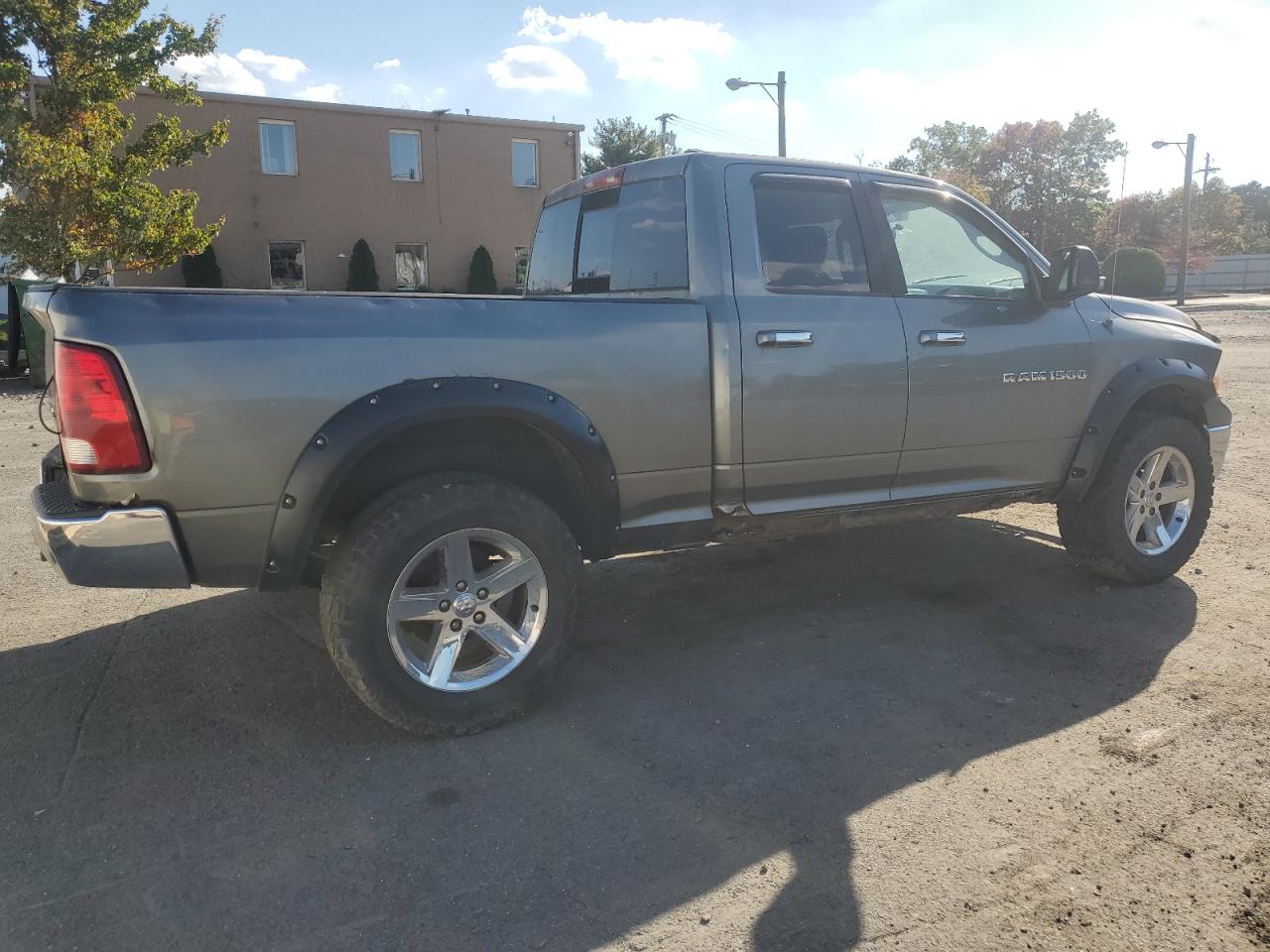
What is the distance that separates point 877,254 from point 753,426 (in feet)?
3.59

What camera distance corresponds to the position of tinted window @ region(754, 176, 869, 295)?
12.9ft

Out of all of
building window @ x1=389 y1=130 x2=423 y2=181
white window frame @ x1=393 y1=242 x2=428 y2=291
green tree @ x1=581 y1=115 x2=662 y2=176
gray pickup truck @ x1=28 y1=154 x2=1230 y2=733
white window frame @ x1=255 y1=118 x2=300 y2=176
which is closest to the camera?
gray pickup truck @ x1=28 y1=154 x2=1230 y2=733

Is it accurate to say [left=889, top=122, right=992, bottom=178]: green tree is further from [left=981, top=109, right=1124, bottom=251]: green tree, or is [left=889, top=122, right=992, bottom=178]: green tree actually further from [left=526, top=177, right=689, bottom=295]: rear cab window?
[left=526, top=177, right=689, bottom=295]: rear cab window

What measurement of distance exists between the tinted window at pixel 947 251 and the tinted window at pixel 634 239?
3.41 ft

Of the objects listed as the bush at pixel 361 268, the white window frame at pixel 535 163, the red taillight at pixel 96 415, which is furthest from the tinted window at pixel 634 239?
the white window frame at pixel 535 163

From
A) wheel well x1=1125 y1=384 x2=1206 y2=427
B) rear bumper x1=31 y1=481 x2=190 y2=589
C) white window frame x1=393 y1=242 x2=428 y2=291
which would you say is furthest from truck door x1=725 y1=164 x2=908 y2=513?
white window frame x1=393 y1=242 x2=428 y2=291

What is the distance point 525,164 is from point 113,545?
89.0ft

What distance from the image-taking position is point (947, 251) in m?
4.41

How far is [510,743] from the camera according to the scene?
10.8 ft

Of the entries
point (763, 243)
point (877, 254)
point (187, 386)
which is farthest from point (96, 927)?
point (877, 254)

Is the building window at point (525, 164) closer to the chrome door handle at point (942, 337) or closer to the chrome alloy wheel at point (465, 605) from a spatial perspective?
the chrome door handle at point (942, 337)

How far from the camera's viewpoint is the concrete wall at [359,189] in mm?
24500

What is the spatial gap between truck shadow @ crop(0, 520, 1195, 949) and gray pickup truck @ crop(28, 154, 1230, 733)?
16.1 inches

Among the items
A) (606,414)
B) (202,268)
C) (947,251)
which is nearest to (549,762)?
(606,414)
